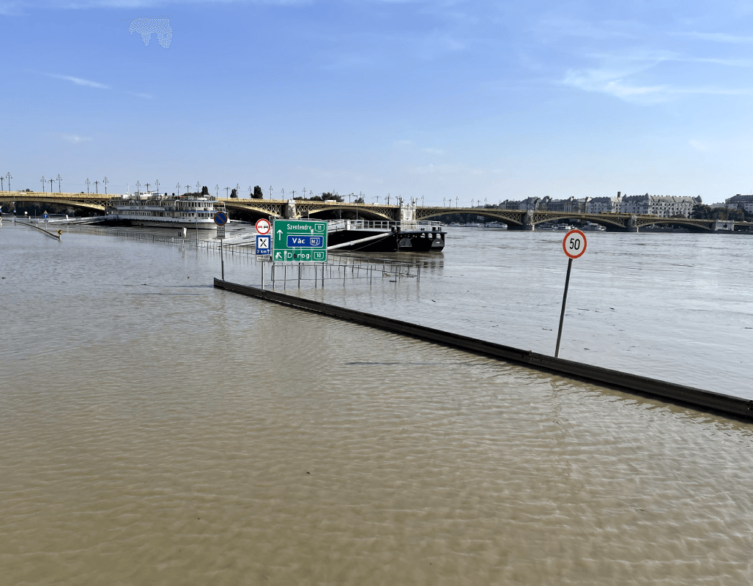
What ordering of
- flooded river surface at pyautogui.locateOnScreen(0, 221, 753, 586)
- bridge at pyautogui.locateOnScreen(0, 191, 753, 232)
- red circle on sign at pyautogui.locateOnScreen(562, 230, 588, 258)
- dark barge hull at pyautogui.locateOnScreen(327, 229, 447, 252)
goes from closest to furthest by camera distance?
flooded river surface at pyautogui.locateOnScreen(0, 221, 753, 586) → red circle on sign at pyautogui.locateOnScreen(562, 230, 588, 258) → dark barge hull at pyautogui.locateOnScreen(327, 229, 447, 252) → bridge at pyautogui.locateOnScreen(0, 191, 753, 232)

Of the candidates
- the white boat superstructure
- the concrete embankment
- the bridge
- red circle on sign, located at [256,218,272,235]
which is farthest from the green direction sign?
the white boat superstructure

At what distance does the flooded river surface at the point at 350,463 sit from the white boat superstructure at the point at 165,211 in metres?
109

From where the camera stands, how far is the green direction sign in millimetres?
23000

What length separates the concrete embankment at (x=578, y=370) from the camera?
9852 millimetres

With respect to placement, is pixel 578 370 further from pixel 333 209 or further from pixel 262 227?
pixel 333 209

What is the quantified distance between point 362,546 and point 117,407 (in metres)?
5.51

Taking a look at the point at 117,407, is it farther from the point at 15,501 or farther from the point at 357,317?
the point at 357,317

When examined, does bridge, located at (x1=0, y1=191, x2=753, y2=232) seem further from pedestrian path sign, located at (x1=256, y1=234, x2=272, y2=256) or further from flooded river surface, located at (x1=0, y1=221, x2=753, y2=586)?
flooded river surface, located at (x1=0, y1=221, x2=753, y2=586)

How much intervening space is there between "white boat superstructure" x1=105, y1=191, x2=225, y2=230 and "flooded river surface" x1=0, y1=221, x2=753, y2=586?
109192 millimetres

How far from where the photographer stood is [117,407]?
9102 millimetres

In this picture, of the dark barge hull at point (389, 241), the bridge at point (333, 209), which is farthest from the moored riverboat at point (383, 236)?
the bridge at point (333, 209)

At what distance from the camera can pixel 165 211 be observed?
440 ft

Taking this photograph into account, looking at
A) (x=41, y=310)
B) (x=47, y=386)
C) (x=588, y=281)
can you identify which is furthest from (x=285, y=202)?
(x=47, y=386)

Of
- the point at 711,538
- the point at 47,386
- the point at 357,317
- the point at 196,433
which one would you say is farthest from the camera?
the point at 357,317
